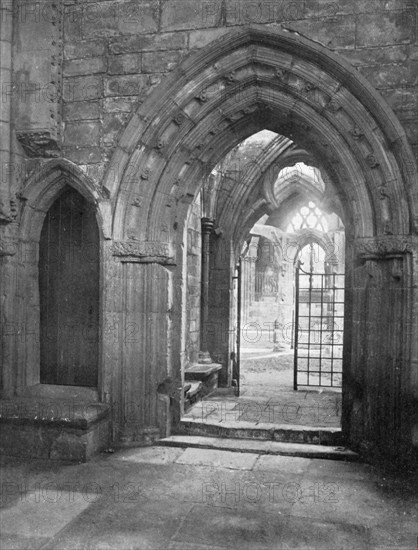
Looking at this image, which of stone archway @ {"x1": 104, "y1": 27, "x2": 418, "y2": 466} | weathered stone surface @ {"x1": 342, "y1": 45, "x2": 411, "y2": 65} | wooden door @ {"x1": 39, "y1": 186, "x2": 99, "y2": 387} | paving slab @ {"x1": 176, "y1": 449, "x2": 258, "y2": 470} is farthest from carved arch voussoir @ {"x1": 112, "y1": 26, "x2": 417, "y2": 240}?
paving slab @ {"x1": 176, "y1": 449, "x2": 258, "y2": 470}

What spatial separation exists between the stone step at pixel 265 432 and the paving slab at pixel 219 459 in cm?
34

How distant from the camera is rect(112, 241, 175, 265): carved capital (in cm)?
497

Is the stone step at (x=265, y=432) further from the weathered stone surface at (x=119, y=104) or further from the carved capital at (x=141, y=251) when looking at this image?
the weathered stone surface at (x=119, y=104)

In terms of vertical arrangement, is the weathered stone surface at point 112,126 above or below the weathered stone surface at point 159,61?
below

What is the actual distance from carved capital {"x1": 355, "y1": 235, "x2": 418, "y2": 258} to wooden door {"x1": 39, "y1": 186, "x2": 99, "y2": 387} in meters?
2.54

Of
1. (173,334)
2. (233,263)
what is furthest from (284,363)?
(173,334)

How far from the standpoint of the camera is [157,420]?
201 inches

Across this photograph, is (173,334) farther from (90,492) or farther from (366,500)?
(366,500)

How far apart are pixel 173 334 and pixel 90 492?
1772 millimetres

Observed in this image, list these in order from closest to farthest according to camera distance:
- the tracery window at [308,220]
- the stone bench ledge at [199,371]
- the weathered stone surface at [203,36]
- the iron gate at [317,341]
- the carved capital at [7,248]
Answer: the weathered stone surface at [203,36]
the carved capital at [7,248]
the stone bench ledge at [199,371]
the iron gate at [317,341]
the tracery window at [308,220]

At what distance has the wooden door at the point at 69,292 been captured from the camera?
216 inches

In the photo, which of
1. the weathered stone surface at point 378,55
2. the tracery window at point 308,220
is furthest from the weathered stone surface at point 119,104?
the tracery window at point 308,220

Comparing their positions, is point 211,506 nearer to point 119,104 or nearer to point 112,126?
point 112,126

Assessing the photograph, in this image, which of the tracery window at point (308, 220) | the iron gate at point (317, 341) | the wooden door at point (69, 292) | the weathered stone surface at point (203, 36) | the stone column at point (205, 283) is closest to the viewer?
the weathered stone surface at point (203, 36)
